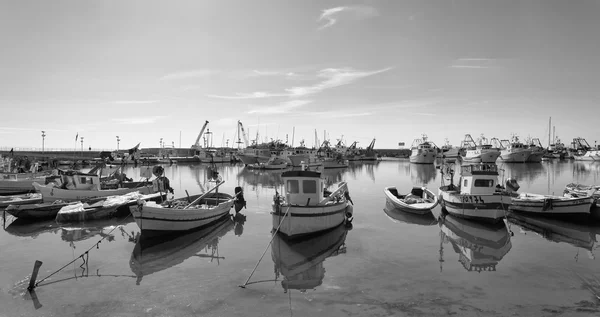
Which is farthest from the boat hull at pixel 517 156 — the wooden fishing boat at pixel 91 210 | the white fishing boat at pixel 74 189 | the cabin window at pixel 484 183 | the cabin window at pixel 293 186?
the wooden fishing boat at pixel 91 210

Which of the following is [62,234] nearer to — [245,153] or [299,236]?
[299,236]

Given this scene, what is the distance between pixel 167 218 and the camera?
53.4 ft

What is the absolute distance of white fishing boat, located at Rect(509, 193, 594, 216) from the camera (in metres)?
19.5

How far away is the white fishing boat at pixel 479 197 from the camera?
61.4 ft

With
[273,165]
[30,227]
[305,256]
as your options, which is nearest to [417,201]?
[305,256]

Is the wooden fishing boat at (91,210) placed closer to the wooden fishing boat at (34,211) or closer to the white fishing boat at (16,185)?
the wooden fishing boat at (34,211)

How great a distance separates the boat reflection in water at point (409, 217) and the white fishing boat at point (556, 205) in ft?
17.9

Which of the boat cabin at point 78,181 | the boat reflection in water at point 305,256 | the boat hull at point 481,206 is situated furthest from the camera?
the boat cabin at point 78,181

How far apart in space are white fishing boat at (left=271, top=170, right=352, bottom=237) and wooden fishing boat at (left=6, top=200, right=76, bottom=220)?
46.8ft

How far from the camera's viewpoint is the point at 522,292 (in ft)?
33.9

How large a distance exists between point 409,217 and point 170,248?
14208mm

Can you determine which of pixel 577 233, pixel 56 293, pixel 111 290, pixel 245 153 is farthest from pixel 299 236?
pixel 245 153

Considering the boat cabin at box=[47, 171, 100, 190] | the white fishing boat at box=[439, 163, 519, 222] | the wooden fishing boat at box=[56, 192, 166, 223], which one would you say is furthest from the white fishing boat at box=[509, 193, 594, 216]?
the boat cabin at box=[47, 171, 100, 190]

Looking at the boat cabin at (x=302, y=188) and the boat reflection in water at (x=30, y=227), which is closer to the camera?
the boat cabin at (x=302, y=188)
